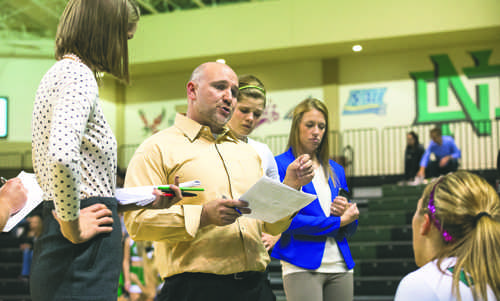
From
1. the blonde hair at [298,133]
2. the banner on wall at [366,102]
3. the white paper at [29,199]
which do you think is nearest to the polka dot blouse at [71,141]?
the white paper at [29,199]

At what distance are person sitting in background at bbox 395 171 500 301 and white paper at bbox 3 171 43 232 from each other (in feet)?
3.66

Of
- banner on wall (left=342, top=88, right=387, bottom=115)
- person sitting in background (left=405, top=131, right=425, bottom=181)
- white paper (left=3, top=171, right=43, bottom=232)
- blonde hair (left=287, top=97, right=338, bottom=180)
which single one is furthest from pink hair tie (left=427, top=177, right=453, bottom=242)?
banner on wall (left=342, top=88, right=387, bottom=115)

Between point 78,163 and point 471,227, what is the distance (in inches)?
43.6

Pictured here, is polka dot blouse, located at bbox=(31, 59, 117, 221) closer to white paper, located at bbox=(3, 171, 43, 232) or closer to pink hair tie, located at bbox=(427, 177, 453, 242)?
white paper, located at bbox=(3, 171, 43, 232)

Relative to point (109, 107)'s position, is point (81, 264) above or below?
below

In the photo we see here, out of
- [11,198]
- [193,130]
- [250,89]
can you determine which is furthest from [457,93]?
[11,198]

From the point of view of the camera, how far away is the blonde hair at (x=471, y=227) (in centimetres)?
150

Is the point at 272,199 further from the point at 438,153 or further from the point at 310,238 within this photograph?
the point at 438,153

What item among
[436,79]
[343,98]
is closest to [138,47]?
[343,98]

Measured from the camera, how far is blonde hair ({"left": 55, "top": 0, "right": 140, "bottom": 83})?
1.62 metres

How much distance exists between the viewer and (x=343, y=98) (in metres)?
14.2

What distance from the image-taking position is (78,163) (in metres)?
1.42

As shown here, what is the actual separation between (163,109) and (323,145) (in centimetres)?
1270

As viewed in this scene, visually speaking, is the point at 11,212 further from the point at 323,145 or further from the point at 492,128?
the point at 492,128
